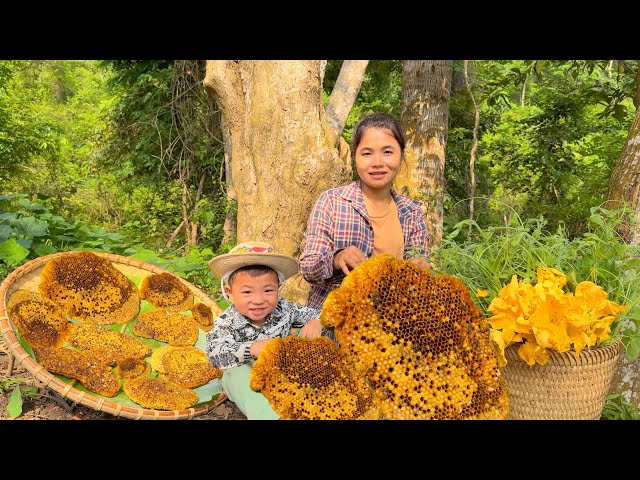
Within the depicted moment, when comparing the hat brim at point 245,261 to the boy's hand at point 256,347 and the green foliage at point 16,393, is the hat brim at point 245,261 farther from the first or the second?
the green foliage at point 16,393

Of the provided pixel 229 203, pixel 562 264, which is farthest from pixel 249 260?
pixel 229 203

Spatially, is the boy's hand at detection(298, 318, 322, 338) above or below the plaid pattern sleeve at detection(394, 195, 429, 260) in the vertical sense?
below

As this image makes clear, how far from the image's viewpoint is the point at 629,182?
2.73 m

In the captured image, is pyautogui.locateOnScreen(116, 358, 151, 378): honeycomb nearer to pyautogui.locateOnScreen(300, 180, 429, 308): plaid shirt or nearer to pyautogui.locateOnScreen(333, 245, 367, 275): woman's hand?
pyautogui.locateOnScreen(300, 180, 429, 308): plaid shirt

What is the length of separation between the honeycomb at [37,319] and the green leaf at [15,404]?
0.27m

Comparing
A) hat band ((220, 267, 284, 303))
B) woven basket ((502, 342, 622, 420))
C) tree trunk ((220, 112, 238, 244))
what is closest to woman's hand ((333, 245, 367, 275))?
hat band ((220, 267, 284, 303))

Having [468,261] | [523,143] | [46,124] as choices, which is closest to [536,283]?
[468,261]

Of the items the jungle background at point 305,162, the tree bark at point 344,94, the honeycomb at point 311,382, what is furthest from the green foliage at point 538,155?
the honeycomb at point 311,382

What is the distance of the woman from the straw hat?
10 cm

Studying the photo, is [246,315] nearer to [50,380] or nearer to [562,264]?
[50,380]

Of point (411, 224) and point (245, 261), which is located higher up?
point (411, 224)

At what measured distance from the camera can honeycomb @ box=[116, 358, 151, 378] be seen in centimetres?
257

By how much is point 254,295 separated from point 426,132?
115 inches

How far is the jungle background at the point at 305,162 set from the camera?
263 cm
